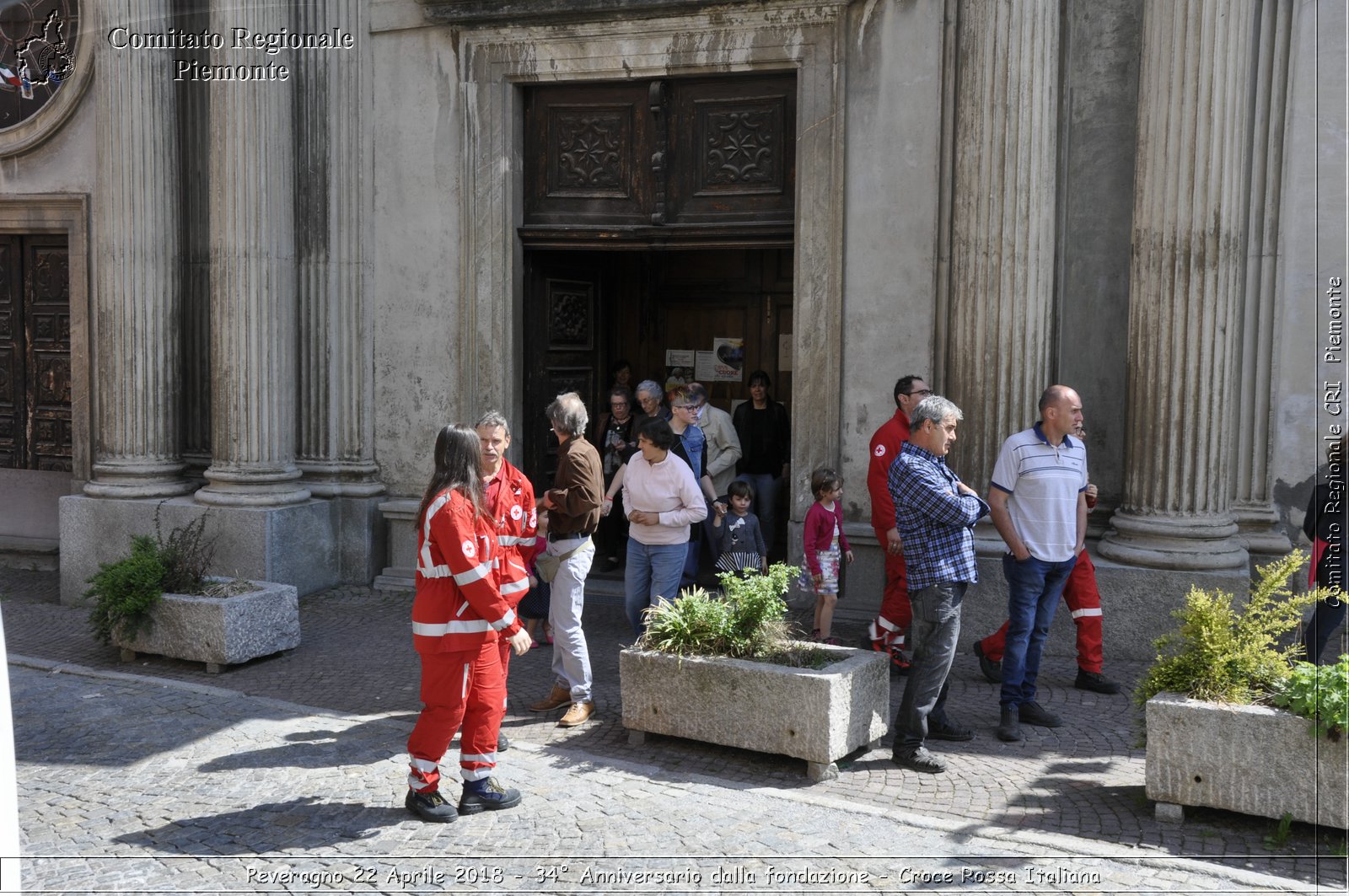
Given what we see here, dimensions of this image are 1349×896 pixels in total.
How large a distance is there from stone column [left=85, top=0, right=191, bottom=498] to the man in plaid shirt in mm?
6970

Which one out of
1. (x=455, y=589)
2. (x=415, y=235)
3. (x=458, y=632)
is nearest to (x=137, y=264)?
(x=415, y=235)

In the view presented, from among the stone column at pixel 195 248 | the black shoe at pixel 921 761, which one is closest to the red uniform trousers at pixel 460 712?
the black shoe at pixel 921 761

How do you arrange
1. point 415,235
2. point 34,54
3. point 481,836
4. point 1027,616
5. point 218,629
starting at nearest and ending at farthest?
point 481,836 → point 1027,616 → point 218,629 → point 415,235 → point 34,54

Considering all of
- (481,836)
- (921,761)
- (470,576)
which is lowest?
(481,836)

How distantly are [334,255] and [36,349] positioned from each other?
331 centimetres

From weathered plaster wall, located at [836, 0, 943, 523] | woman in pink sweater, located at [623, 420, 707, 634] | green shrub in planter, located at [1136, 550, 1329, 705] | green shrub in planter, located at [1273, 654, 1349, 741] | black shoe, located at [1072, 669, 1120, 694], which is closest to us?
green shrub in planter, located at [1273, 654, 1349, 741]

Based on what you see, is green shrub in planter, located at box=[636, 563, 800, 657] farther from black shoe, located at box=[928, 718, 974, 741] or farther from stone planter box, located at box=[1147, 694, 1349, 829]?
stone planter box, located at box=[1147, 694, 1349, 829]

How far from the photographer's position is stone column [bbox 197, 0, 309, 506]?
1027 centimetres

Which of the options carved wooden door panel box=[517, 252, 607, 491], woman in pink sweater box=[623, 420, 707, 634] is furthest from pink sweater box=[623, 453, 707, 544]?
carved wooden door panel box=[517, 252, 607, 491]

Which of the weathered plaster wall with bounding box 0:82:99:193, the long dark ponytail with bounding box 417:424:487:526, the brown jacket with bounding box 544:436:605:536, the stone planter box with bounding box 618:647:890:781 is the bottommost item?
the stone planter box with bounding box 618:647:890:781

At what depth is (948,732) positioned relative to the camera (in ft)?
21.9

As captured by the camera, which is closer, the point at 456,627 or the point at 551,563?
the point at 456,627

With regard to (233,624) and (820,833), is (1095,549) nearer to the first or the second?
(820,833)

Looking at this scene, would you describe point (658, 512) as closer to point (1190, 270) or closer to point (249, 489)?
point (1190, 270)
